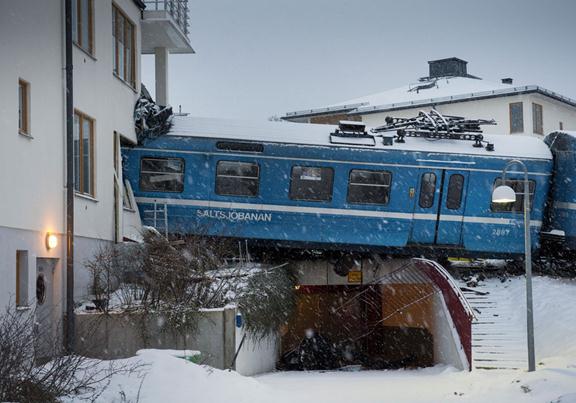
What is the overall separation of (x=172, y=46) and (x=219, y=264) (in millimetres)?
10114

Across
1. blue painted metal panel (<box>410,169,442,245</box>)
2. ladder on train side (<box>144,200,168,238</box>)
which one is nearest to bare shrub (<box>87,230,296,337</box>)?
ladder on train side (<box>144,200,168,238</box>)

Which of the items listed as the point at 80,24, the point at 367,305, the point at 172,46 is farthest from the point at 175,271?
the point at 367,305

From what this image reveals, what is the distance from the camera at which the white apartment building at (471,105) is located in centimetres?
4341

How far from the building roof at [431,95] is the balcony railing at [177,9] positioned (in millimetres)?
19831

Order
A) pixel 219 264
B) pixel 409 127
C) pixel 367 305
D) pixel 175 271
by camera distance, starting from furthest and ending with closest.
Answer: pixel 367 305 → pixel 409 127 → pixel 219 264 → pixel 175 271

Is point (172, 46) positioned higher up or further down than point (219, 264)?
higher up

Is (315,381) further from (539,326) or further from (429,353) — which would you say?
(429,353)

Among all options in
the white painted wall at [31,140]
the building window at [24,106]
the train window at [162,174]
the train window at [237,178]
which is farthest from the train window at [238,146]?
the building window at [24,106]

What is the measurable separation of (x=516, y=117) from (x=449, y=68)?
9292mm

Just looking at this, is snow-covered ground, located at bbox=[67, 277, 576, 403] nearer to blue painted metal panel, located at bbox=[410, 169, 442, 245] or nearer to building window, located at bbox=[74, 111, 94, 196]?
blue painted metal panel, located at bbox=[410, 169, 442, 245]

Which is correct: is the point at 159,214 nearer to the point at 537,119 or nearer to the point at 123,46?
the point at 123,46

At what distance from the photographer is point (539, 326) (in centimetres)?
2227

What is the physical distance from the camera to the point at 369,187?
78.1 ft

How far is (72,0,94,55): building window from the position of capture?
18.6 m
